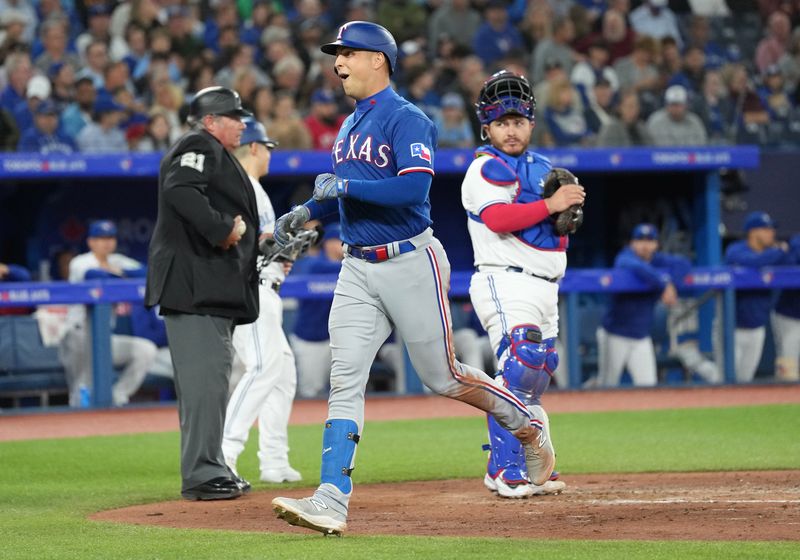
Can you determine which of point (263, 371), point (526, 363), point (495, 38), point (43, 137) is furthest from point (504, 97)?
point (495, 38)

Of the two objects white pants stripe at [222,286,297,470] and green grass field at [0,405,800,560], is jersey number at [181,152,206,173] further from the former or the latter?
green grass field at [0,405,800,560]

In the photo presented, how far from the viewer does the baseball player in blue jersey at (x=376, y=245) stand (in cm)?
523

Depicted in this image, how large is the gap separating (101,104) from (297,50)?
10.8 feet

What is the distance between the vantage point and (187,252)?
21.3ft

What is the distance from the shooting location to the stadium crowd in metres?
13.6

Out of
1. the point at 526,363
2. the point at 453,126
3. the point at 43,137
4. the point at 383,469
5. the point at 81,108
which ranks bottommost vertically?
the point at 383,469

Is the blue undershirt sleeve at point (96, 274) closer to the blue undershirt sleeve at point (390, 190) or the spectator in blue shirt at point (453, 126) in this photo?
the spectator in blue shirt at point (453, 126)

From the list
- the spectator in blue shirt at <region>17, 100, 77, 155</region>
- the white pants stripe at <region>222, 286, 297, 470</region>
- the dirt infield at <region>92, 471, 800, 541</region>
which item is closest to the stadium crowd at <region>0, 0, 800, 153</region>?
the spectator in blue shirt at <region>17, 100, 77, 155</region>

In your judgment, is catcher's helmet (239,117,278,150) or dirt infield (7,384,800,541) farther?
catcher's helmet (239,117,278,150)

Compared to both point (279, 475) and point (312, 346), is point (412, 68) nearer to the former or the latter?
point (312, 346)

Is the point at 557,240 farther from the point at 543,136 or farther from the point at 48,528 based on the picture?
the point at 543,136

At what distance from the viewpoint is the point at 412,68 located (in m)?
15.4

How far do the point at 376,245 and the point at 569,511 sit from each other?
1473 millimetres

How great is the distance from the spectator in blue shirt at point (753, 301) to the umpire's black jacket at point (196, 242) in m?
7.91
